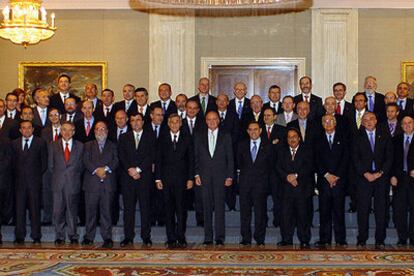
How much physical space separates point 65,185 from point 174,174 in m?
1.37

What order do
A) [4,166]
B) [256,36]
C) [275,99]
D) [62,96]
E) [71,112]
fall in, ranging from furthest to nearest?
[256,36] < [62,96] < [275,99] < [71,112] < [4,166]

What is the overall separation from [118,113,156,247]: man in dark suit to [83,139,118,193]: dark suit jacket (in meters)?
0.12

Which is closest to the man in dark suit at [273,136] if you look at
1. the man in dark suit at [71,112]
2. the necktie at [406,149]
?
the necktie at [406,149]

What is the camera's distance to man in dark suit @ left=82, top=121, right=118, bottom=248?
30.5 feet

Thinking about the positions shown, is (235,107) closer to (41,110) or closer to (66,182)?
(66,182)

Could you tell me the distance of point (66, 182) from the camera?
9359 mm

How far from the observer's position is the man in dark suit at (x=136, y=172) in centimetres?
921

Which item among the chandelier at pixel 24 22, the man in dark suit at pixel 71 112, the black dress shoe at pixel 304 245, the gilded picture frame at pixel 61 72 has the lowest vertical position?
the black dress shoe at pixel 304 245

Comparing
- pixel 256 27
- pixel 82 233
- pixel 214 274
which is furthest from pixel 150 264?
pixel 256 27

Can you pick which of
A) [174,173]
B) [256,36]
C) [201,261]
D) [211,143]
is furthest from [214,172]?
[256,36]

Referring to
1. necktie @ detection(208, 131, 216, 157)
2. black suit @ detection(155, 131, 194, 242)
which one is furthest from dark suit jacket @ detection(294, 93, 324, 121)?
black suit @ detection(155, 131, 194, 242)

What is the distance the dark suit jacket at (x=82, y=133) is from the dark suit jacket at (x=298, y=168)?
2.43 meters

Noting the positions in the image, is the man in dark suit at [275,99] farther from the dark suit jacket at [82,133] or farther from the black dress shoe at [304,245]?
the dark suit jacket at [82,133]

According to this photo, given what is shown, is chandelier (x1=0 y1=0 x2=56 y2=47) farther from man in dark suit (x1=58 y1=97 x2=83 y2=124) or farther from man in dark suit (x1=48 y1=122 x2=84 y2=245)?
man in dark suit (x1=48 y1=122 x2=84 y2=245)
